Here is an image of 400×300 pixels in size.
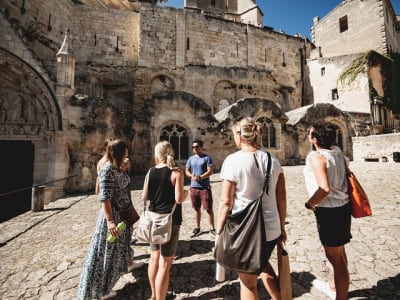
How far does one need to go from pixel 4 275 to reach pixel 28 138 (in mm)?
7179

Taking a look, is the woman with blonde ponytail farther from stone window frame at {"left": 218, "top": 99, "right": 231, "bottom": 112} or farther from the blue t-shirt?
stone window frame at {"left": 218, "top": 99, "right": 231, "bottom": 112}

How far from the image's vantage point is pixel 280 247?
1.77 meters

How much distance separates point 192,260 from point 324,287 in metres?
1.69

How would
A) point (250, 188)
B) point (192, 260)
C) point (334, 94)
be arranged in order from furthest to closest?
1. point (334, 94)
2. point (192, 260)
3. point (250, 188)

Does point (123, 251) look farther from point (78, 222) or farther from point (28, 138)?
point (28, 138)

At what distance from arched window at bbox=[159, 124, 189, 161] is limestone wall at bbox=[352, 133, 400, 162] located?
11.4 m

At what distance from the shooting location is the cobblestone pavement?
240 cm

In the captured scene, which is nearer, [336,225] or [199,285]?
[336,225]

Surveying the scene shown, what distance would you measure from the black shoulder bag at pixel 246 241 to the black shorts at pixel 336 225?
33.3 inches

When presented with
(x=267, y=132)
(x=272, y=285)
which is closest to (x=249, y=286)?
(x=272, y=285)

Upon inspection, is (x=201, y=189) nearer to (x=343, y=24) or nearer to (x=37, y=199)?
(x=37, y=199)

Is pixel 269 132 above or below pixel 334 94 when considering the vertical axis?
below

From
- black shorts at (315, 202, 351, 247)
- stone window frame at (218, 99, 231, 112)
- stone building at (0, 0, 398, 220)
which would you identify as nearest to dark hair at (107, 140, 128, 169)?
black shorts at (315, 202, 351, 247)

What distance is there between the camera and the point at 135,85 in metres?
17.4
